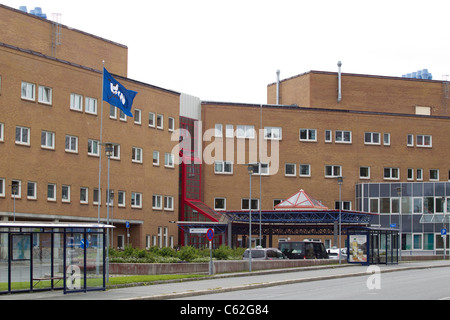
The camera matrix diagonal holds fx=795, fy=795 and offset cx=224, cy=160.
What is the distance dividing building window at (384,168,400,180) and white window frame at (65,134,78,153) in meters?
35.9

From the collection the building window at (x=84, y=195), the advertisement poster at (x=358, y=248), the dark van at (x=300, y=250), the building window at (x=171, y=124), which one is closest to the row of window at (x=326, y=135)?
the building window at (x=171, y=124)

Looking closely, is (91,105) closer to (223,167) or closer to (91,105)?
(91,105)

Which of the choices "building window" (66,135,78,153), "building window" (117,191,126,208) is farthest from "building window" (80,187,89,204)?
"building window" (117,191,126,208)

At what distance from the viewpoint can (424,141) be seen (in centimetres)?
8425

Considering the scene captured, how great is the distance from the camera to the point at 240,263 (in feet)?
134

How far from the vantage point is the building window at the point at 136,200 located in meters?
66.1

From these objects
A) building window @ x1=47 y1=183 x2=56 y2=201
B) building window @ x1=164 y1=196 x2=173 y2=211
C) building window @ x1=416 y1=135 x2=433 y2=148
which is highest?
building window @ x1=416 y1=135 x2=433 y2=148

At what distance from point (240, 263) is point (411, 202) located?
138ft

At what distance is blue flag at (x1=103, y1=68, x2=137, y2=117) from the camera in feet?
136

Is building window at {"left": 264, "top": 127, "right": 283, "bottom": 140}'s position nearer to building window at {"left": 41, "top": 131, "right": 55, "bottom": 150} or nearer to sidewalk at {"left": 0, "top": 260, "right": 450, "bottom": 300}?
building window at {"left": 41, "top": 131, "right": 55, "bottom": 150}

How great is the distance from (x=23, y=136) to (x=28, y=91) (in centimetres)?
319

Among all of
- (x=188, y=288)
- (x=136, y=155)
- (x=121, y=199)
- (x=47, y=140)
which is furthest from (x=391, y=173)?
(x=188, y=288)

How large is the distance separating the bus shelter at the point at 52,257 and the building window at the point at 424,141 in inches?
2412

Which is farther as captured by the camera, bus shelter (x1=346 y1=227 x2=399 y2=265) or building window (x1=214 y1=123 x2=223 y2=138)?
building window (x1=214 y1=123 x2=223 y2=138)
